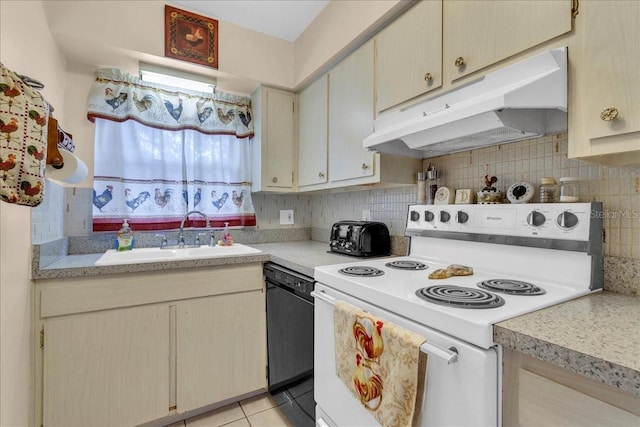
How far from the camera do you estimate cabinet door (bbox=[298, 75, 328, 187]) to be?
2031mm

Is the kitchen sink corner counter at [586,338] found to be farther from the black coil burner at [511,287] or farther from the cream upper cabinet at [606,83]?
the cream upper cabinet at [606,83]

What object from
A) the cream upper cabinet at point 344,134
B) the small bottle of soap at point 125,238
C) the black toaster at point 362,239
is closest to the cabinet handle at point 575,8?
the cream upper cabinet at point 344,134

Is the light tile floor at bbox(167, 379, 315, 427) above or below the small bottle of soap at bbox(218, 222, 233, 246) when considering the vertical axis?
below

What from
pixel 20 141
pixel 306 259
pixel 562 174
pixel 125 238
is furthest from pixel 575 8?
pixel 125 238

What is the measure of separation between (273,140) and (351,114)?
754mm

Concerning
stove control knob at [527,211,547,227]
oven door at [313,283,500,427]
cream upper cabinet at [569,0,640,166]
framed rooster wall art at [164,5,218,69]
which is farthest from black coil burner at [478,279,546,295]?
framed rooster wall art at [164,5,218,69]

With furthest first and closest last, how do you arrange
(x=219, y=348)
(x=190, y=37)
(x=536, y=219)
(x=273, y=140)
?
(x=273, y=140) → (x=190, y=37) → (x=219, y=348) → (x=536, y=219)

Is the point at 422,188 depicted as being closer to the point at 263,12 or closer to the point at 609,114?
the point at 609,114

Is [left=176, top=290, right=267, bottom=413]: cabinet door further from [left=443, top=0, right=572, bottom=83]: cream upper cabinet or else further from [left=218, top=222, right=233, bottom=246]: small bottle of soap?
[left=443, top=0, right=572, bottom=83]: cream upper cabinet

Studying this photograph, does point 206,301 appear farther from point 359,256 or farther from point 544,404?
point 544,404

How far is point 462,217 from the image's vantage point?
1352 millimetres

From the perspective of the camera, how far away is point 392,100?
4.90ft

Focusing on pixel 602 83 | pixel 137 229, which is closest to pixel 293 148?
pixel 137 229

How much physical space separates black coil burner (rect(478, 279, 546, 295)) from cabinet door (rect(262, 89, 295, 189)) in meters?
1.60
